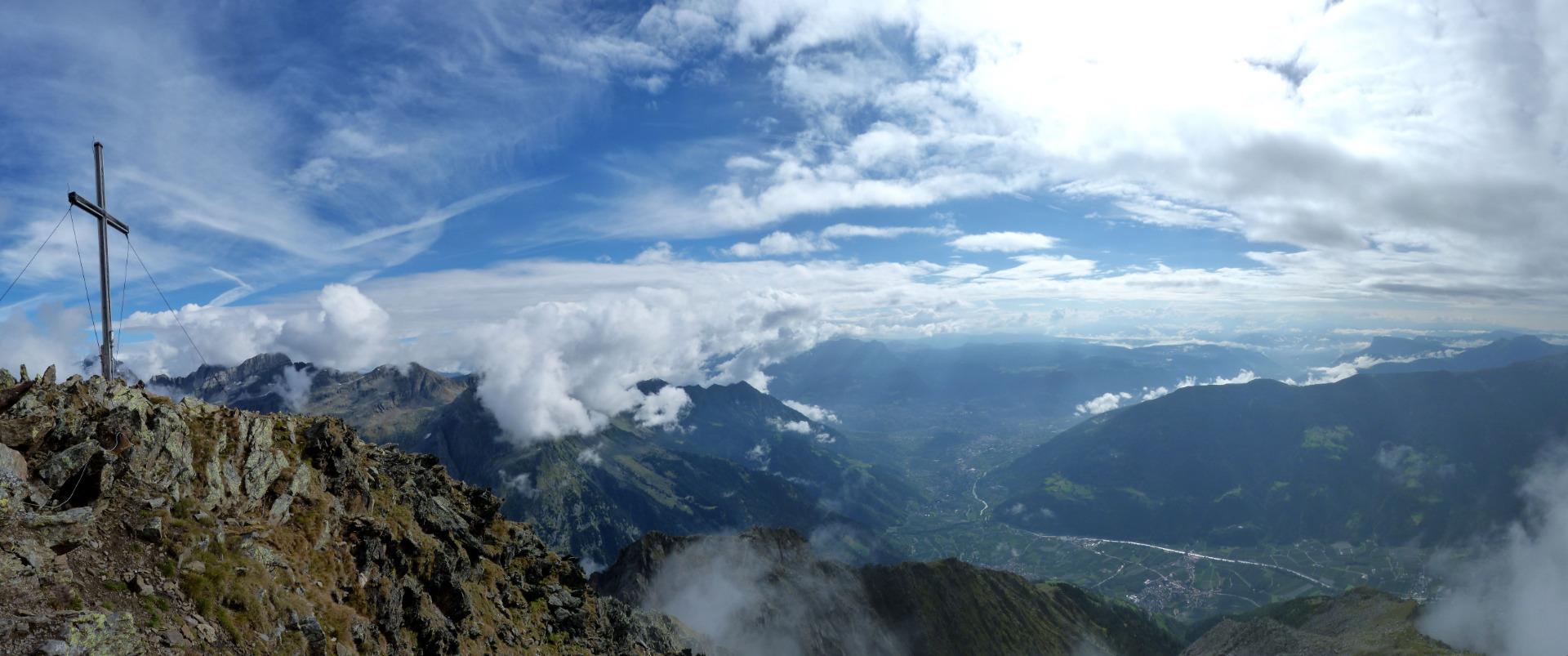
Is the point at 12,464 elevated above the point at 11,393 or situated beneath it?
situated beneath

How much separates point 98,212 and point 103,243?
66.0 inches

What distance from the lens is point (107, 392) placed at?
29.3m

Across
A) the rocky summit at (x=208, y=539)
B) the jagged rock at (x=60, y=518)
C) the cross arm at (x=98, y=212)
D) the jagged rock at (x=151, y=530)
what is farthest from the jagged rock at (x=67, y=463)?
the cross arm at (x=98, y=212)

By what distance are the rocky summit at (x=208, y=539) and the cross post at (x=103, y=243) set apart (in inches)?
103

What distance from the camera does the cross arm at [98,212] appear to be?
3266 cm

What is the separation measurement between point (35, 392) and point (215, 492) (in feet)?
25.5

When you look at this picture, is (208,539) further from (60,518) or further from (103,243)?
(103,243)

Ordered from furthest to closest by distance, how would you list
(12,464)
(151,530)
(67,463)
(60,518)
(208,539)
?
(208,539)
(67,463)
(151,530)
(12,464)
(60,518)

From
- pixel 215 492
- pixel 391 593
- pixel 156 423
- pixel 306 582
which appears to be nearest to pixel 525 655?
pixel 391 593

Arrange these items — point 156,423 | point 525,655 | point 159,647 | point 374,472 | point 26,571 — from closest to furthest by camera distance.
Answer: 1. point 26,571
2. point 159,647
3. point 156,423
4. point 374,472
5. point 525,655

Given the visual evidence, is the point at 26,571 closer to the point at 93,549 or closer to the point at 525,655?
the point at 93,549

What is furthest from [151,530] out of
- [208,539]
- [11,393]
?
[11,393]

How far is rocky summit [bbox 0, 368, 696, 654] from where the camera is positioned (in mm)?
21141

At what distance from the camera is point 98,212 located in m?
33.8
